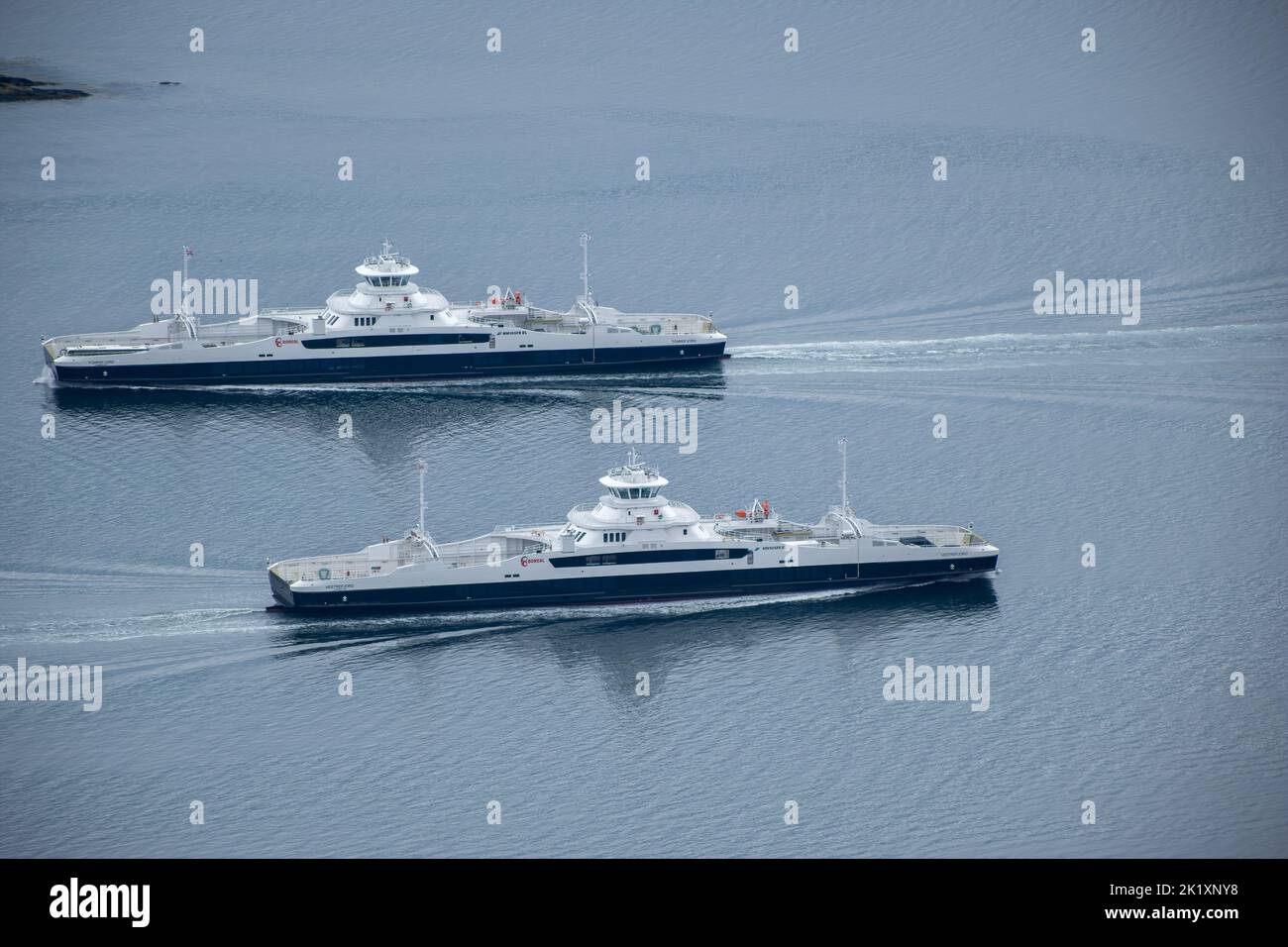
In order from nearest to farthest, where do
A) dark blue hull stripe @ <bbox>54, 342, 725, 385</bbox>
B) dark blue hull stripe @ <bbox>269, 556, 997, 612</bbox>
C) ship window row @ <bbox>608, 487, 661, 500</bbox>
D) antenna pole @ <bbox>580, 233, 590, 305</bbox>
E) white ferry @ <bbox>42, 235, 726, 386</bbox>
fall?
dark blue hull stripe @ <bbox>269, 556, 997, 612</bbox> → ship window row @ <bbox>608, 487, 661, 500</bbox> → antenna pole @ <bbox>580, 233, 590, 305</bbox> → dark blue hull stripe @ <bbox>54, 342, 725, 385</bbox> → white ferry @ <bbox>42, 235, 726, 386</bbox>

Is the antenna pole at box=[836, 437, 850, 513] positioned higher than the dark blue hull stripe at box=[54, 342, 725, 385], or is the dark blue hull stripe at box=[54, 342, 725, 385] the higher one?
the dark blue hull stripe at box=[54, 342, 725, 385]

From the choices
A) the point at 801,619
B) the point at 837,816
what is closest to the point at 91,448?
the point at 801,619

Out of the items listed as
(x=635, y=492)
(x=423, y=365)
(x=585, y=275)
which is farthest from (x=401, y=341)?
(x=635, y=492)

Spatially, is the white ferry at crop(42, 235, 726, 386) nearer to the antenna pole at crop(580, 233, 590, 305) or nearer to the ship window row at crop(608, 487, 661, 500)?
the antenna pole at crop(580, 233, 590, 305)

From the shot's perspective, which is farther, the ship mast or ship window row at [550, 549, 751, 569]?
the ship mast

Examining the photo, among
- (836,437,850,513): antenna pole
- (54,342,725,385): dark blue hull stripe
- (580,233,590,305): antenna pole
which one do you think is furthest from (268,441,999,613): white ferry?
(54,342,725,385): dark blue hull stripe

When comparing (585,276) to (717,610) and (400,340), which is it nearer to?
(400,340)
